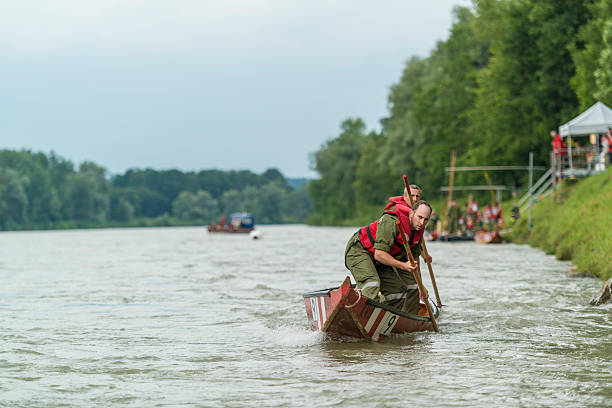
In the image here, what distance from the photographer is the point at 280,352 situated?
9492mm

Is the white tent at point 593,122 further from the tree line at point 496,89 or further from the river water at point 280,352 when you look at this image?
the river water at point 280,352

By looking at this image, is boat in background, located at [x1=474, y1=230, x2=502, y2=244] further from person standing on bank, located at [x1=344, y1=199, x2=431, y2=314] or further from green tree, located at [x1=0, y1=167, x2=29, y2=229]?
green tree, located at [x1=0, y1=167, x2=29, y2=229]

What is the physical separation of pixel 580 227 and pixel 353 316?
563 inches

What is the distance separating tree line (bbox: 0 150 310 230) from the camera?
117 m

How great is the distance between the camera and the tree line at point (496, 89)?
39344 mm

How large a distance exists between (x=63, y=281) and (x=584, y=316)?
1357 cm

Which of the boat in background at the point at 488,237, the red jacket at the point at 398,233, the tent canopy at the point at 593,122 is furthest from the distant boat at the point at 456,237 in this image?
the red jacket at the point at 398,233

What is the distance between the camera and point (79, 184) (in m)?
130

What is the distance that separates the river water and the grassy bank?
818mm

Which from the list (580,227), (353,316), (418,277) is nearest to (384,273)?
(418,277)

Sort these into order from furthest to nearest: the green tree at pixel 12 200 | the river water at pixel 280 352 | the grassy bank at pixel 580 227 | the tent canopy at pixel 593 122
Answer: the green tree at pixel 12 200 < the tent canopy at pixel 593 122 < the grassy bank at pixel 580 227 < the river water at pixel 280 352

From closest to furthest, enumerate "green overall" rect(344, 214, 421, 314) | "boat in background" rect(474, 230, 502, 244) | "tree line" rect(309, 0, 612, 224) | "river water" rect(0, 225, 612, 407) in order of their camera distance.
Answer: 1. "river water" rect(0, 225, 612, 407)
2. "green overall" rect(344, 214, 421, 314)
3. "boat in background" rect(474, 230, 502, 244)
4. "tree line" rect(309, 0, 612, 224)

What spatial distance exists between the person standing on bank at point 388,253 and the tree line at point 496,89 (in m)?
25.2

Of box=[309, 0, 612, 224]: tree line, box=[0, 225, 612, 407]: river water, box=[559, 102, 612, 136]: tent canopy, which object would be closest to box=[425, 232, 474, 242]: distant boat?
box=[309, 0, 612, 224]: tree line
